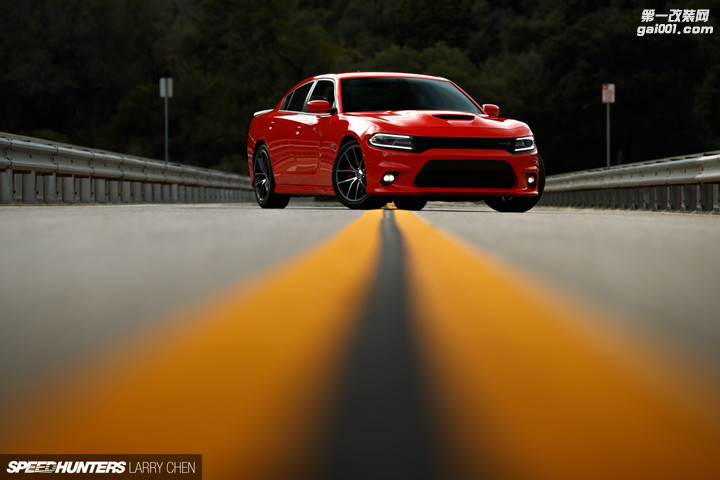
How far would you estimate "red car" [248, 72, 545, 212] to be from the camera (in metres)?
11.1

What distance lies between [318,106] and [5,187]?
4.46 metres

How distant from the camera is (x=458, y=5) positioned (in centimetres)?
13062

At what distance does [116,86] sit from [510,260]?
3048 inches

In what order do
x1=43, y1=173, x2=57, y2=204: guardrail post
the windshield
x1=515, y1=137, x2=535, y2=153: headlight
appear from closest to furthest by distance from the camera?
x1=515, y1=137, x2=535, y2=153: headlight
the windshield
x1=43, y1=173, x2=57, y2=204: guardrail post

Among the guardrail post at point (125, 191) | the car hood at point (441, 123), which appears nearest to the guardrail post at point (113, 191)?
the guardrail post at point (125, 191)

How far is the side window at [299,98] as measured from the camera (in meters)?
14.0

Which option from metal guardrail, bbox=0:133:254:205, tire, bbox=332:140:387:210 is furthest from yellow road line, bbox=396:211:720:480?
metal guardrail, bbox=0:133:254:205

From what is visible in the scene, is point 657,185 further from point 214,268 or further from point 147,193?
point 214,268

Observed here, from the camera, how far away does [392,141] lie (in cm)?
1120

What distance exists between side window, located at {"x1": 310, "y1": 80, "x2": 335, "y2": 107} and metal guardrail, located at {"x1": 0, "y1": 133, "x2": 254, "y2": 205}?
402 cm

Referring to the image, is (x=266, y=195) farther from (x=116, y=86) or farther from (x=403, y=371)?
(x=116, y=86)

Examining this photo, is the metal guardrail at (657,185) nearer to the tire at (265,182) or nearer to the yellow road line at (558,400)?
the tire at (265,182)

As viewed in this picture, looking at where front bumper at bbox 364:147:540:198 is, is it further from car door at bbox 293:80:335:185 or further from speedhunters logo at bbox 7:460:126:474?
speedhunters logo at bbox 7:460:126:474

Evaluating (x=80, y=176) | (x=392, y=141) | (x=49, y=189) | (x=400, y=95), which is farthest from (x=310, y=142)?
(x=80, y=176)
